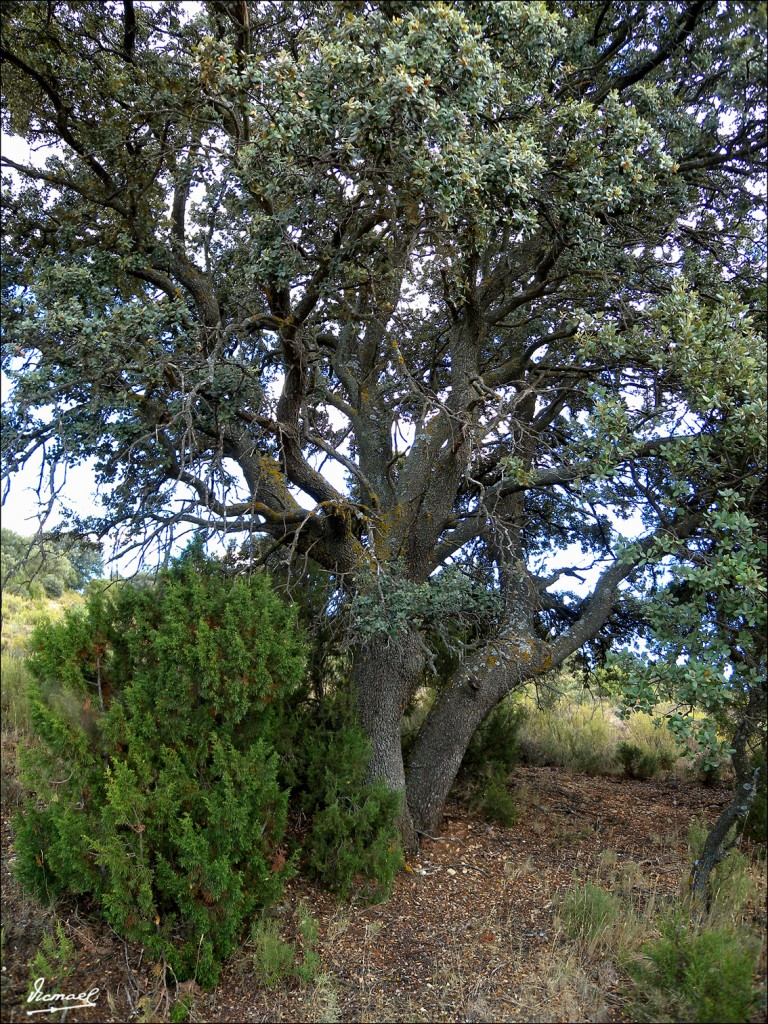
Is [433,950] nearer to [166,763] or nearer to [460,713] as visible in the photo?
[166,763]

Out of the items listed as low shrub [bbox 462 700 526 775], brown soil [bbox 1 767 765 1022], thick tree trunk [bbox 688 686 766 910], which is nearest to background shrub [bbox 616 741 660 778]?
low shrub [bbox 462 700 526 775]

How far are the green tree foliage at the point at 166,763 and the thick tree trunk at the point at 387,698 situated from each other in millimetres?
1570

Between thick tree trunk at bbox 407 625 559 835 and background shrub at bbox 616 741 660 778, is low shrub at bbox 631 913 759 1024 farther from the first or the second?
background shrub at bbox 616 741 660 778

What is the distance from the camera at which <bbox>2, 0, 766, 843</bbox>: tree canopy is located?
4.81 m

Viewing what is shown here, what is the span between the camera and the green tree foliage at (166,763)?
4.40 metres

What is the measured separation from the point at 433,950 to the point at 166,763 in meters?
2.20

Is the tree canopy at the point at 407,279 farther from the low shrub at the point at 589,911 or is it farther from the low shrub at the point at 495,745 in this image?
the low shrub at the point at 589,911

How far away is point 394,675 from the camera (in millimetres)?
6660

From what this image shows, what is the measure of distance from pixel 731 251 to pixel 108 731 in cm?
661

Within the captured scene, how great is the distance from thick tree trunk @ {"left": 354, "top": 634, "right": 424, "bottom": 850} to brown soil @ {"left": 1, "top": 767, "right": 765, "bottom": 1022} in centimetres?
75

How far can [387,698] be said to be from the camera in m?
6.58

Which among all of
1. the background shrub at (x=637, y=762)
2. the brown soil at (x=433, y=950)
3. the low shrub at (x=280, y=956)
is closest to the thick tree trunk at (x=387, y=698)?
the brown soil at (x=433, y=950)
